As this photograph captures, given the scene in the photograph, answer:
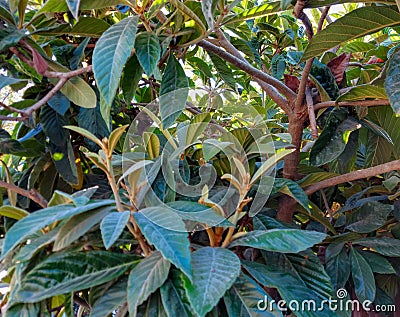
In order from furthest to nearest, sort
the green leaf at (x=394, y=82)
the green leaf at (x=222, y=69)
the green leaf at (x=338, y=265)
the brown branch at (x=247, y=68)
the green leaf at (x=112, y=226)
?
the green leaf at (x=222, y=69) < the brown branch at (x=247, y=68) < the green leaf at (x=338, y=265) < the green leaf at (x=394, y=82) < the green leaf at (x=112, y=226)

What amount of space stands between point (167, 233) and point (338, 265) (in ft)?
1.07

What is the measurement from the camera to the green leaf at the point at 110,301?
0.45 metres

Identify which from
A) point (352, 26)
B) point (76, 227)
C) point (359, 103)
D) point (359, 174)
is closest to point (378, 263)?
point (359, 174)

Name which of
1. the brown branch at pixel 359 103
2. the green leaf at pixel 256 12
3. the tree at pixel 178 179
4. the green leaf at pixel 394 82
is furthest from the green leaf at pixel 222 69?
the green leaf at pixel 394 82

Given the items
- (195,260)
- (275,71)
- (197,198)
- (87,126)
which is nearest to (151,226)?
(195,260)

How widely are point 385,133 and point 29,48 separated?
0.56 metres

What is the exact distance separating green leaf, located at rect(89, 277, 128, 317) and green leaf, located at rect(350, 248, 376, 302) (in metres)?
0.35

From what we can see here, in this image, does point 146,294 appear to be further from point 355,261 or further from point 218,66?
point 218,66

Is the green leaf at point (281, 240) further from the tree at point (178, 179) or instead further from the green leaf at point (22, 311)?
the green leaf at point (22, 311)

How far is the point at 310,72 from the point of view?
73 centimetres

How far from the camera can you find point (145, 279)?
431 mm

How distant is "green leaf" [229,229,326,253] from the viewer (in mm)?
479

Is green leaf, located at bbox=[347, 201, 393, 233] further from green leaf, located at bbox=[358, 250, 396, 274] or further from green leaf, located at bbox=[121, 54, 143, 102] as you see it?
green leaf, located at bbox=[121, 54, 143, 102]

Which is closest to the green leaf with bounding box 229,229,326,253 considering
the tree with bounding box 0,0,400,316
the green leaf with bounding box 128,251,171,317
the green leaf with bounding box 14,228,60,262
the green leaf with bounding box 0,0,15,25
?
the tree with bounding box 0,0,400,316
